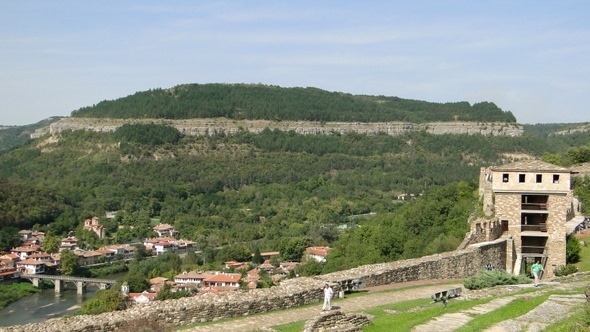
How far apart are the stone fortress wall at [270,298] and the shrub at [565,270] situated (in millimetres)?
1885

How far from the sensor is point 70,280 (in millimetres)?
57469

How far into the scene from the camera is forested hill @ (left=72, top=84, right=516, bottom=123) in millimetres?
134125

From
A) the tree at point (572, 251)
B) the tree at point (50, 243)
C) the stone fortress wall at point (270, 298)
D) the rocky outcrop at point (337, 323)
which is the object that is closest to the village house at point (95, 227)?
the tree at point (50, 243)

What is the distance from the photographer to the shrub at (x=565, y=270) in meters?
18.5

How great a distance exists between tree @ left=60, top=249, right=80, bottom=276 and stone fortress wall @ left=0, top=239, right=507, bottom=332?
5179cm

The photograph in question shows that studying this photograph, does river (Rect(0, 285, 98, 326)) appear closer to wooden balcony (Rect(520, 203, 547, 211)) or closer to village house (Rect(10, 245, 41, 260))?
village house (Rect(10, 245, 41, 260))

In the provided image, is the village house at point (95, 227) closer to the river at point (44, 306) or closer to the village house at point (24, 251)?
the village house at point (24, 251)

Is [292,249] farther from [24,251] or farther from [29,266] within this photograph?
[24,251]

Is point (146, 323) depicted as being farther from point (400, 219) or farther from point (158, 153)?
point (158, 153)

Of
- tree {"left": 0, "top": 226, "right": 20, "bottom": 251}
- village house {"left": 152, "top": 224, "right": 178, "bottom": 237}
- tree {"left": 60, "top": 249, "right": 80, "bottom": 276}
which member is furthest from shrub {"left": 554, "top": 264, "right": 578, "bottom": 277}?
village house {"left": 152, "top": 224, "right": 178, "bottom": 237}

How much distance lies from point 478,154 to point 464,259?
10541 centimetres

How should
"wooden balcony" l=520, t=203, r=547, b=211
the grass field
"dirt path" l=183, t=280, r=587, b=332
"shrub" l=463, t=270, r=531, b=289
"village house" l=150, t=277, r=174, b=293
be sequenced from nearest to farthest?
the grass field
"dirt path" l=183, t=280, r=587, b=332
"shrub" l=463, t=270, r=531, b=289
"wooden balcony" l=520, t=203, r=547, b=211
"village house" l=150, t=277, r=174, b=293

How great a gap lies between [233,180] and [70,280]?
52.4m

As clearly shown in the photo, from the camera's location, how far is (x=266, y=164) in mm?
116750
